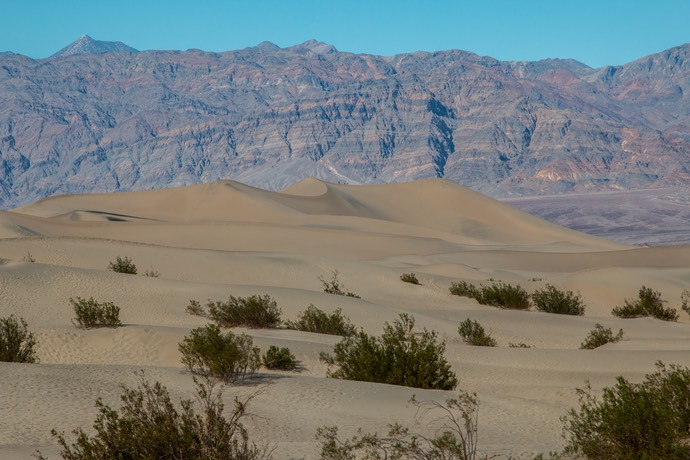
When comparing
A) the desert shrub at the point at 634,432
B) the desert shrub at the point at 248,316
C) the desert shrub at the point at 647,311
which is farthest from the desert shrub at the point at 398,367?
the desert shrub at the point at 647,311

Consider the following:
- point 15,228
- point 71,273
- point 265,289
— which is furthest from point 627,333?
point 15,228

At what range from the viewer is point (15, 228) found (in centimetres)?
4766

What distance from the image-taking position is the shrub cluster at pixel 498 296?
2617 cm

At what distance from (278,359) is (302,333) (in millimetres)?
4207

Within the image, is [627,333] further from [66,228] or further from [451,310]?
[66,228]

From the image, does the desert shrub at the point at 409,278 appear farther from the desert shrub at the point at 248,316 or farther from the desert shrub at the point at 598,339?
the desert shrub at the point at 248,316

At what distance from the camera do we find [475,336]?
1823 centimetres

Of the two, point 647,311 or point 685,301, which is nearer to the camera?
point 647,311

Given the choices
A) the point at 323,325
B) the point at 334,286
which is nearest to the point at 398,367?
the point at 323,325

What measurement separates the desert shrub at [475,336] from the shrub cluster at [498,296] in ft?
22.9

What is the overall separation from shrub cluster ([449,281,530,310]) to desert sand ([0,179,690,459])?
56 cm

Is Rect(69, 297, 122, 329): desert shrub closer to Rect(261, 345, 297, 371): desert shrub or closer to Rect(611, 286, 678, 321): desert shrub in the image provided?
Rect(261, 345, 297, 371): desert shrub

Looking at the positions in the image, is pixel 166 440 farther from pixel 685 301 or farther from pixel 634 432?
pixel 685 301

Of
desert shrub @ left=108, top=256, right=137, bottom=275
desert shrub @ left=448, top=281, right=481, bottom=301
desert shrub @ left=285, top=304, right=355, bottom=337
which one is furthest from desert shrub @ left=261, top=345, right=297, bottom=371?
desert shrub @ left=448, top=281, right=481, bottom=301
